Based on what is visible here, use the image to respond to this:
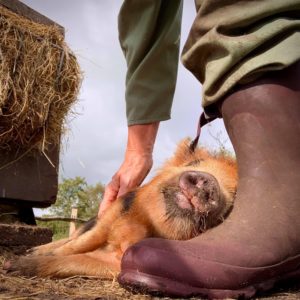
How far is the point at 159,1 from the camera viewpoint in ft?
9.76

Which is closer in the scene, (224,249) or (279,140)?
(224,249)

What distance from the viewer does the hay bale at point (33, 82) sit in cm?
442

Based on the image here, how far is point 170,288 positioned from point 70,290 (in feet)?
1.32

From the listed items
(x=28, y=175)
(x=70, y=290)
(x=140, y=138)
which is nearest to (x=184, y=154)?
(x=140, y=138)

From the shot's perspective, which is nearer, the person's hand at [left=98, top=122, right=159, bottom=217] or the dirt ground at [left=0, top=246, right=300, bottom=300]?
the dirt ground at [left=0, top=246, right=300, bottom=300]

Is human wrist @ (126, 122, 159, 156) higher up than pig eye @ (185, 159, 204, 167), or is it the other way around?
human wrist @ (126, 122, 159, 156)

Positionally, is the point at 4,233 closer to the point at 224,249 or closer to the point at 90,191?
the point at 224,249

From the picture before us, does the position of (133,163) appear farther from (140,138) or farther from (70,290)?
(70,290)

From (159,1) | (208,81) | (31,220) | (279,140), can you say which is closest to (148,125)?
(159,1)

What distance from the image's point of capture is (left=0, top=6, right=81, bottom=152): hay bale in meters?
4.42

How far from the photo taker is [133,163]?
317cm

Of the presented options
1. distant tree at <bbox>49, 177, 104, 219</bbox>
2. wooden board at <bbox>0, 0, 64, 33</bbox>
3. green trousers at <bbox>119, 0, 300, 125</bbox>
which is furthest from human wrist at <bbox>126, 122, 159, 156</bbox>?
distant tree at <bbox>49, 177, 104, 219</bbox>

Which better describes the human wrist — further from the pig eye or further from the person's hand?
the pig eye

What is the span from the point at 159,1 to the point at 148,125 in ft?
2.48
